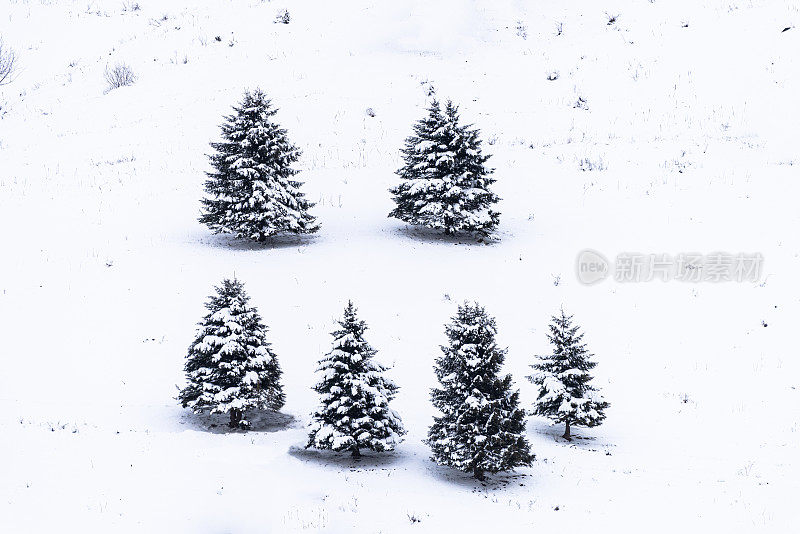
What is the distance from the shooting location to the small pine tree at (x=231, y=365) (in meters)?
10.9

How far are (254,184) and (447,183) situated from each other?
560 centimetres

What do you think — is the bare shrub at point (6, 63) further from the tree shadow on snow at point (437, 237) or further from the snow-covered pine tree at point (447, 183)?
the snow-covered pine tree at point (447, 183)

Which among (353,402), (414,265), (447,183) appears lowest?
(353,402)

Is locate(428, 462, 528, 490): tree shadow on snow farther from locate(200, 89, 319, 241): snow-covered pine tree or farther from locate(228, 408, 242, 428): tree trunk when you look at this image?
locate(200, 89, 319, 241): snow-covered pine tree

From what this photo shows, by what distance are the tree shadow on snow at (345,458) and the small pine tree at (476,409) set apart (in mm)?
903

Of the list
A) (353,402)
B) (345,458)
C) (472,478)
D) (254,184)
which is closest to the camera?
(353,402)

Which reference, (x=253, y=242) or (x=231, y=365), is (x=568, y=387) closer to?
(x=231, y=365)

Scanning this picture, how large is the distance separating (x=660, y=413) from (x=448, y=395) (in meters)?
5.31

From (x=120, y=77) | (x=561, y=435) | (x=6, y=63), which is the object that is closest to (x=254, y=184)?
(x=561, y=435)

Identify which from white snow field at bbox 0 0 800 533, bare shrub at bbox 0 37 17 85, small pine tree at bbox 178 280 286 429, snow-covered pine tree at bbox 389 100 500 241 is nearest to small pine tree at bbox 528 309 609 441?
white snow field at bbox 0 0 800 533

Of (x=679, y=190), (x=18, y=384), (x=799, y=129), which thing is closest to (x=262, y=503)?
(x=18, y=384)

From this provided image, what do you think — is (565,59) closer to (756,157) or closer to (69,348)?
(756,157)

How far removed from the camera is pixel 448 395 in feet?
33.0

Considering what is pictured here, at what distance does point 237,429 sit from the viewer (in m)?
11.2
